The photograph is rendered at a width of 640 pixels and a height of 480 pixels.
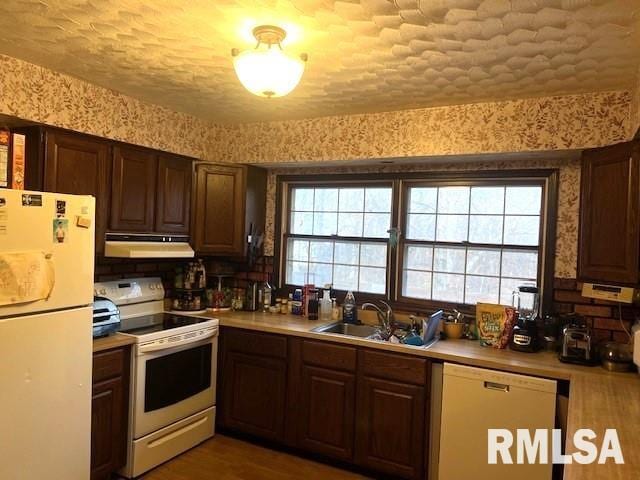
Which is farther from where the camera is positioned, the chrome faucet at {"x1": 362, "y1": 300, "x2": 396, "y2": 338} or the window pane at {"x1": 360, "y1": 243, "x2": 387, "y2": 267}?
the window pane at {"x1": 360, "y1": 243, "x2": 387, "y2": 267}

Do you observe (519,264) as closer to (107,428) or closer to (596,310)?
(596,310)

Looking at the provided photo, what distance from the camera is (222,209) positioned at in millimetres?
3691

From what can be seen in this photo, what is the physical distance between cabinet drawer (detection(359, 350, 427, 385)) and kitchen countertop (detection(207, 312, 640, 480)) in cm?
5

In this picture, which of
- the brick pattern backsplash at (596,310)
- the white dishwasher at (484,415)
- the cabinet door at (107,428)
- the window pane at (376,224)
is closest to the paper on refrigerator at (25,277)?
the cabinet door at (107,428)

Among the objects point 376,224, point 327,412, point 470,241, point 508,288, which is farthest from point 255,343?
point 508,288

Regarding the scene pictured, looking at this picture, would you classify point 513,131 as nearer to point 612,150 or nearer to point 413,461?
point 612,150

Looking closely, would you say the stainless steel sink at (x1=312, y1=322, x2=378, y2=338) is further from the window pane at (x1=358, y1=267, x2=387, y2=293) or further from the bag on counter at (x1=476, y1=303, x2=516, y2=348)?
the bag on counter at (x1=476, y1=303, x2=516, y2=348)

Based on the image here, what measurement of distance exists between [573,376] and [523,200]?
47.9 inches

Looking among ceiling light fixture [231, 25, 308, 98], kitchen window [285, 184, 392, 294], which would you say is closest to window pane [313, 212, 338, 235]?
kitchen window [285, 184, 392, 294]

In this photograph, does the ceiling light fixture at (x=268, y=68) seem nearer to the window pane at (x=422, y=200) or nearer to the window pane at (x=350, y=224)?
the window pane at (x=422, y=200)

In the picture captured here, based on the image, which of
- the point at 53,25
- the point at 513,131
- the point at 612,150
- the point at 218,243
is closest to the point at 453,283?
the point at 513,131

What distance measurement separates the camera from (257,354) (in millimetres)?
3303

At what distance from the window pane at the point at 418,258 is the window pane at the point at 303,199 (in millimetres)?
907

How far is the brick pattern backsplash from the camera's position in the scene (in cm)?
276
